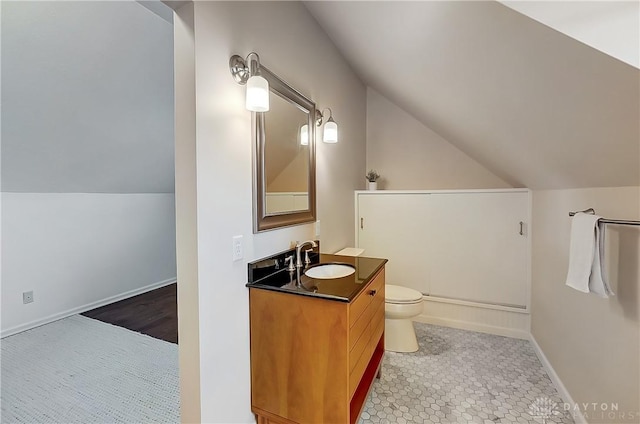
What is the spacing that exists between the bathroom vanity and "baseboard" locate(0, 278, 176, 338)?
2.64 metres

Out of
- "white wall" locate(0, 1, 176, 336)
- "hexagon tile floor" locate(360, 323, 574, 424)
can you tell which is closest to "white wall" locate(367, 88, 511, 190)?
"hexagon tile floor" locate(360, 323, 574, 424)

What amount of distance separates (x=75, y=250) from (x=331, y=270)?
2.90m

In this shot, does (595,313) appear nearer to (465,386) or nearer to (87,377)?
(465,386)

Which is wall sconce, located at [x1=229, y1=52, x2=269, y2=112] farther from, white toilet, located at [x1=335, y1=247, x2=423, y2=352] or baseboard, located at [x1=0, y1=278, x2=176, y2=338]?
baseboard, located at [x1=0, y1=278, x2=176, y2=338]

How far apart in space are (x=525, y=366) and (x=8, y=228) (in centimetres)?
447

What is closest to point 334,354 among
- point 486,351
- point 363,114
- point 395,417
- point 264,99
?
point 395,417

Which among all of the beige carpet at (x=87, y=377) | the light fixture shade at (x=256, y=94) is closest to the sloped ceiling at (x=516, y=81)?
the light fixture shade at (x=256, y=94)

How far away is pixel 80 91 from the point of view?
6.24ft

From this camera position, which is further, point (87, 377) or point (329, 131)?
point (329, 131)

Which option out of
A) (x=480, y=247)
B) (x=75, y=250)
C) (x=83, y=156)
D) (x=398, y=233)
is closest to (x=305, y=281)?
(x=398, y=233)

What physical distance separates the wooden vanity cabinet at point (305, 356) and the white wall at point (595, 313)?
1.08 meters

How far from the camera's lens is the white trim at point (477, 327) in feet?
8.30

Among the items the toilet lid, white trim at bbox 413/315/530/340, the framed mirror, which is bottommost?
white trim at bbox 413/315/530/340

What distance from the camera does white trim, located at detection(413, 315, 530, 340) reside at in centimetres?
253
